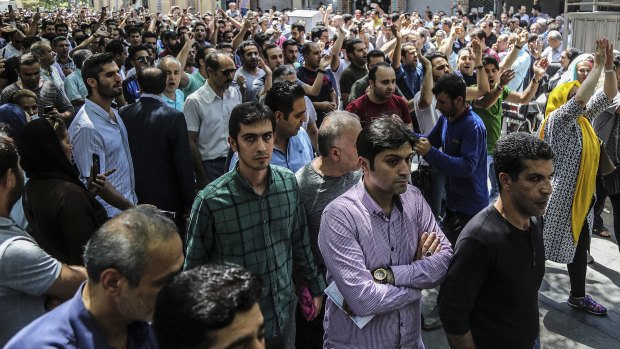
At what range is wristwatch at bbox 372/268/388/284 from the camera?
7.98ft

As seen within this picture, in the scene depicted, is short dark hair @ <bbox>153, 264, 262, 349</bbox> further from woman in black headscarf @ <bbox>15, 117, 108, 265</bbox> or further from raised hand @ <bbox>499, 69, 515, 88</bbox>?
raised hand @ <bbox>499, 69, 515, 88</bbox>

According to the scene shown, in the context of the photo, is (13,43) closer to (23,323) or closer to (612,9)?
(23,323)

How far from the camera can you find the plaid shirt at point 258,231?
273 centimetres

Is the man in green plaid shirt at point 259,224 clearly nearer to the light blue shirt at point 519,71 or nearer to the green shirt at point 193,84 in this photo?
the green shirt at point 193,84

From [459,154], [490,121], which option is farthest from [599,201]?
[459,154]

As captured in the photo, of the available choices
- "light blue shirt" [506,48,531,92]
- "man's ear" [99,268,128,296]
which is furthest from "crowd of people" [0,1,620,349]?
"light blue shirt" [506,48,531,92]

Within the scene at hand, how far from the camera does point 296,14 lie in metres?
15.3

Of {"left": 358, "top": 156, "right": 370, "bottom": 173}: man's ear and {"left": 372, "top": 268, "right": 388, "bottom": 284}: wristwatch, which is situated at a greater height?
{"left": 358, "top": 156, "right": 370, "bottom": 173}: man's ear

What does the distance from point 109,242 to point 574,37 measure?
38.3 ft

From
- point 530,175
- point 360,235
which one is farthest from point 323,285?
point 530,175

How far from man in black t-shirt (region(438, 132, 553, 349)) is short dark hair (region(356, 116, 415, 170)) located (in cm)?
46

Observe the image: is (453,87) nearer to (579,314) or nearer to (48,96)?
(579,314)

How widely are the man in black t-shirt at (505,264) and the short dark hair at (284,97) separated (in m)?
1.44

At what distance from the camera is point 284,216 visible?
291 cm
